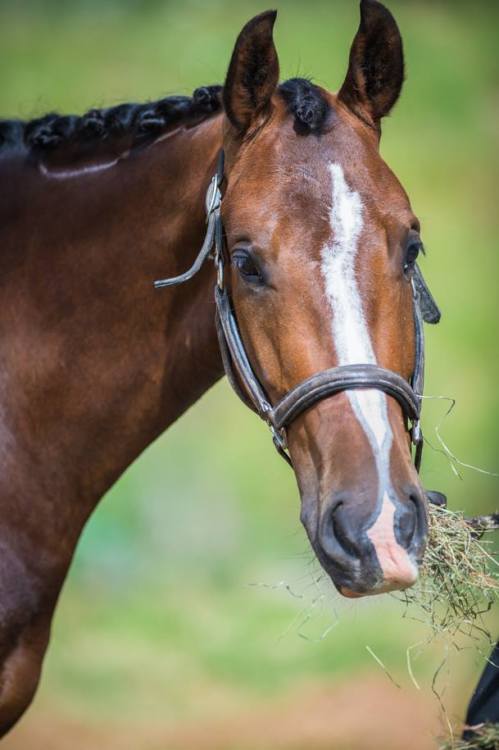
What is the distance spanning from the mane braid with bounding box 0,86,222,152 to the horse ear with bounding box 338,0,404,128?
0.48 m

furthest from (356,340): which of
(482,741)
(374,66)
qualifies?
(482,741)

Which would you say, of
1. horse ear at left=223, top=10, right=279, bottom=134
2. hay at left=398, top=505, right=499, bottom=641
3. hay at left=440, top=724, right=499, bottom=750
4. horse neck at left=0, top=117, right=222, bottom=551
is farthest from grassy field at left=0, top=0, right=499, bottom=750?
horse ear at left=223, top=10, right=279, bottom=134

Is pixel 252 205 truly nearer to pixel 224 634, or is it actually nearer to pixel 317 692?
pixel 317 692

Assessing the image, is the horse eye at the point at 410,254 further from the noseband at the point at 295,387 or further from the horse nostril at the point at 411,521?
the horse nostril at the point at 411,521

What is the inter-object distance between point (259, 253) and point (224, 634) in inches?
223

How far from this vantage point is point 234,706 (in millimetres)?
6906

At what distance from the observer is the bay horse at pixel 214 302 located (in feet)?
8.03

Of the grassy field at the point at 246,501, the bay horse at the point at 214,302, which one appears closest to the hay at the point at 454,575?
the bay horse at the point at 214,302

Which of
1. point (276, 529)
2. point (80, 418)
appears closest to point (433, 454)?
point (276, 529)

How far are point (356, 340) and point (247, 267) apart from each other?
14.9 inches

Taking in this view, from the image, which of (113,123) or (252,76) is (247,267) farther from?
(113,123)

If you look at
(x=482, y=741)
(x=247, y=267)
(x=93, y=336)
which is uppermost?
(x=247, y=267)

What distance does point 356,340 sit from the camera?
8.09 feet

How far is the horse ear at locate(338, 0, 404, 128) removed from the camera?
282 cm
